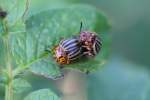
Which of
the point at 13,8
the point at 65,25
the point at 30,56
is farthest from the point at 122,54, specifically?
the point at 13,8

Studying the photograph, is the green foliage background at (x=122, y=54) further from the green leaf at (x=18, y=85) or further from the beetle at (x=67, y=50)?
the beetle at (x=67, y=50)

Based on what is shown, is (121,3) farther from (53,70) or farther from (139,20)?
(53,70)

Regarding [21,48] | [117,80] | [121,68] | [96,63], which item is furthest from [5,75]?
[121,68]

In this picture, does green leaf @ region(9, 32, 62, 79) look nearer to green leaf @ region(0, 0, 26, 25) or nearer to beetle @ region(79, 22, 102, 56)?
green leaf @ region(0, 0, 26, 25)

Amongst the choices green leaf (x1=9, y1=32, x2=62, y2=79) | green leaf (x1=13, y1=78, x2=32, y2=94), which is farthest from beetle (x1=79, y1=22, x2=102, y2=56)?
green leaf (x1=13, y1=78, x2=32, y2=94)

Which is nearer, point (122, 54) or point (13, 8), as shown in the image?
point (13, 8)

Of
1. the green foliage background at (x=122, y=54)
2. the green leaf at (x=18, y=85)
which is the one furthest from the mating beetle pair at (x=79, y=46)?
the green leaf at (x=18, y=85)

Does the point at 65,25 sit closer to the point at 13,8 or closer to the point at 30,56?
the point at 30,56
